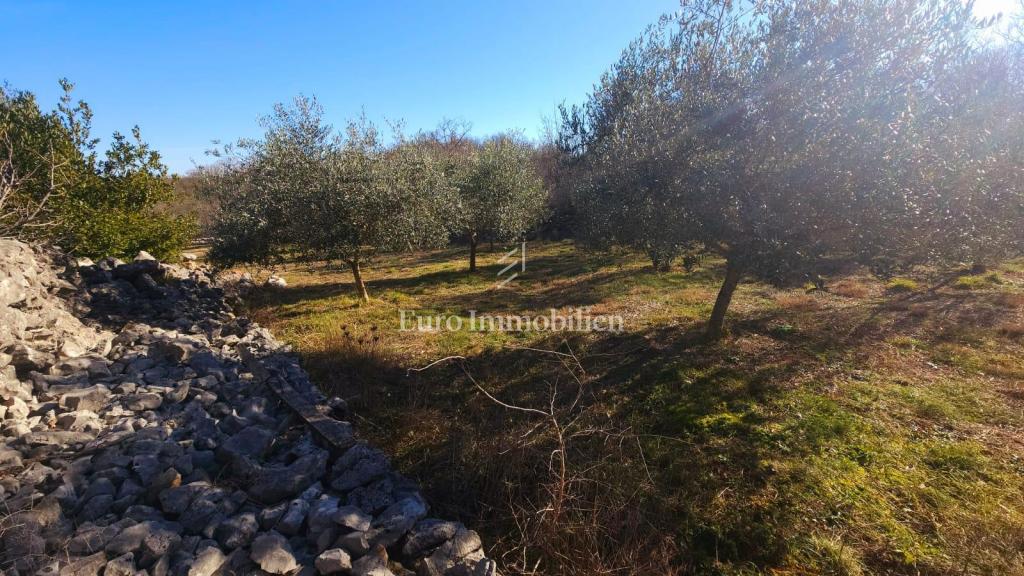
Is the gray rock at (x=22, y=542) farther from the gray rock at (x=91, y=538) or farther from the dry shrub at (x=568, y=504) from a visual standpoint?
the dry shrub at (x=568, y=504)

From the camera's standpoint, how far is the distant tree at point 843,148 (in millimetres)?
5434

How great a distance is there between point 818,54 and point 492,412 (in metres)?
7.40

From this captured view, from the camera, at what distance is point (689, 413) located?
597 centimetres

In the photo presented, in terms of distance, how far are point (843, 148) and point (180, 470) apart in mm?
9137

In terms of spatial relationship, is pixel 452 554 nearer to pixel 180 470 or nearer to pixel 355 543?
pixel 355 543

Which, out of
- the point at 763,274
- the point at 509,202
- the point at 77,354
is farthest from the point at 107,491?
the point at 509,202

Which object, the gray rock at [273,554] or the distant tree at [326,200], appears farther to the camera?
the distant tree at [326,200]

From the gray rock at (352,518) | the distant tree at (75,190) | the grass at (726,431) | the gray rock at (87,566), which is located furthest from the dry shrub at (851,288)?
the distant tree at (75,190)

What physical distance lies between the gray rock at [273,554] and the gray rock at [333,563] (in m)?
0.25

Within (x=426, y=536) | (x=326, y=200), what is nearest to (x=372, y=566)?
(x=426, y=536)

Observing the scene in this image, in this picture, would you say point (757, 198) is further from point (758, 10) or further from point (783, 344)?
point (783, 344)

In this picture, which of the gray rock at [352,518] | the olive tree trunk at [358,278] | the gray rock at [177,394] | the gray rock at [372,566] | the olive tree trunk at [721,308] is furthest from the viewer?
the olive tree trunk at [358,278]

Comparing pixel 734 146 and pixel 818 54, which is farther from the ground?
pixel 818 54

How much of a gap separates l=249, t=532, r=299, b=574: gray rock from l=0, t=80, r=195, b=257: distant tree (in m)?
11.2
